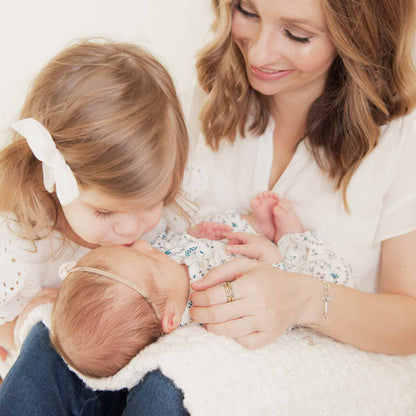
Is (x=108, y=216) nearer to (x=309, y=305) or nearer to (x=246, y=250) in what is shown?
(x=246, y=250)

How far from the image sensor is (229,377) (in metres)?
1.04

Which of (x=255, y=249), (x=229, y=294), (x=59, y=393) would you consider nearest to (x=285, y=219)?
(x=255, y=249)

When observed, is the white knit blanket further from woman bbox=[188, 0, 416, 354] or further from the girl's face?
the girl's face

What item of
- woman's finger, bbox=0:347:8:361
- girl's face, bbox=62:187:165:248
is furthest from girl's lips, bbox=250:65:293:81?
woman's finger, bbox=0:347:8:361

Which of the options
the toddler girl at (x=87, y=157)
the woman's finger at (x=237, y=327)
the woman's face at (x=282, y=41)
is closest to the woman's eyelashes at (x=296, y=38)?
the woman's face at (x=282, y=41)

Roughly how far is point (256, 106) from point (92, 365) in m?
0.98

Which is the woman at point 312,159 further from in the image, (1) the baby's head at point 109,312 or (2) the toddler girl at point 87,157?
(2) the toddler girl at point 87,157

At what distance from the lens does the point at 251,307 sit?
3.62ft

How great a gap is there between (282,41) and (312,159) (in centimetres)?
40

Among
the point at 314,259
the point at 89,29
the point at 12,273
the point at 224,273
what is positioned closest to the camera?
the point at 224,273

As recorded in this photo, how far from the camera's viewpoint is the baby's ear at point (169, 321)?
114cm

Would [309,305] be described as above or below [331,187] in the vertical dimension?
below

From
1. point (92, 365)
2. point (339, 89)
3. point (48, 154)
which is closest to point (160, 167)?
point (48, 154)

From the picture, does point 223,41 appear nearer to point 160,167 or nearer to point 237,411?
point 160,167
